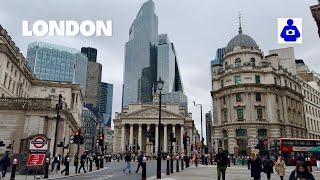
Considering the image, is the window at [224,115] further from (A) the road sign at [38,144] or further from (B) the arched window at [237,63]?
A: (A) the road sign at [38,144]

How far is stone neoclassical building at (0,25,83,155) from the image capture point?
35.0 m

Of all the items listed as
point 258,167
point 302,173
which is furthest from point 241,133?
point 302,173

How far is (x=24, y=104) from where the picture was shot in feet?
119

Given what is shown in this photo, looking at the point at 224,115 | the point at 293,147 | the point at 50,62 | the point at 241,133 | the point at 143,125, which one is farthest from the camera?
the point at 50,62

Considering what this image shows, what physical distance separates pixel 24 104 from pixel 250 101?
4583 centimetres

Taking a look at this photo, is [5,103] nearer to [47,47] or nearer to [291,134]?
[291,134]

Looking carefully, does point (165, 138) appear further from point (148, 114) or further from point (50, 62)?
point (50, 62)

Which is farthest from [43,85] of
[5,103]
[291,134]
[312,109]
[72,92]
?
[312,109]

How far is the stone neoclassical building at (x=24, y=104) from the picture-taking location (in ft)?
115

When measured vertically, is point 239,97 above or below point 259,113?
above

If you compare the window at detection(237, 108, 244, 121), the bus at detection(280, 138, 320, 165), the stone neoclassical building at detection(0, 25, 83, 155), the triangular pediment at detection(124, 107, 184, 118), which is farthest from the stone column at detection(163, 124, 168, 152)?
the bus at detection(280, 138, 320, 165)

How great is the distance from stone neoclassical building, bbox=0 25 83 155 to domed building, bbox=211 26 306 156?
33383 mm

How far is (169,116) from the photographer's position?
112188 millimetres

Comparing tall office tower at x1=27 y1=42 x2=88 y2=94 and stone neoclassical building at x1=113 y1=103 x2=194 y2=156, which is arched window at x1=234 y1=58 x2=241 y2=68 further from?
tall office tower at x1=27 y1=42 x2=88 y2=94
